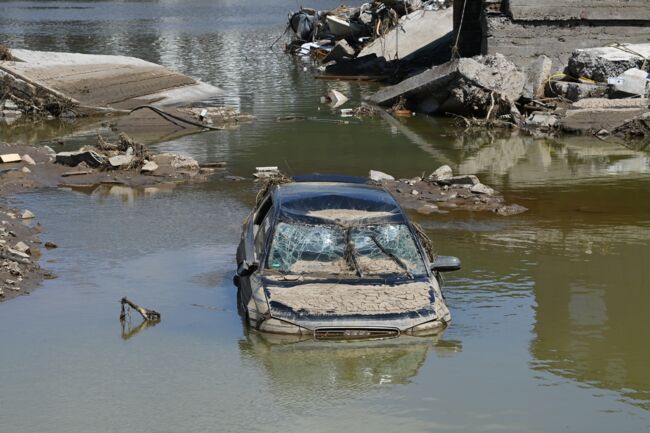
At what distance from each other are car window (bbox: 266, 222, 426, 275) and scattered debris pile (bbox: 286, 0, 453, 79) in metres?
24.3

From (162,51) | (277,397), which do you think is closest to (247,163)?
(277,397)

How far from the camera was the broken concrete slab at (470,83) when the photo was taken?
82.1 ft

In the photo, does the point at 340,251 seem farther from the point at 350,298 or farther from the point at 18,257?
the point at 18,257

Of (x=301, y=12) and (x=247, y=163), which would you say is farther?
(x=301, y=12)

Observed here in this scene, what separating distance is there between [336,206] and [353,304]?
1.37 meters

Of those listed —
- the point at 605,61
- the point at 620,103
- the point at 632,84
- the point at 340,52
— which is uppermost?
the point at 605,61

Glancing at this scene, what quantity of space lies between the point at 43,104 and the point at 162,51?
18.2 meters

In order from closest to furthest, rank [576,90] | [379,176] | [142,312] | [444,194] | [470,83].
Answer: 1. [142,312]
2. [444,194]
3. [379,176]
4. [470,83]
5. [576,90]

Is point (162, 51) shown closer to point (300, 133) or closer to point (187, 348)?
point (300, 133)

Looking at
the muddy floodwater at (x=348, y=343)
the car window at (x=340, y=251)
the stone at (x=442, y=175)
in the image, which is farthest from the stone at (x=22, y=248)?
the stone at (x=442, y=175)

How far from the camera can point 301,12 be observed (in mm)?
46594

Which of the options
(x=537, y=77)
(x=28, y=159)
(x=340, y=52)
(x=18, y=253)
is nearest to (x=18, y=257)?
(x=18, y=253)

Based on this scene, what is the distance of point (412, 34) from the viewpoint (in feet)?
123

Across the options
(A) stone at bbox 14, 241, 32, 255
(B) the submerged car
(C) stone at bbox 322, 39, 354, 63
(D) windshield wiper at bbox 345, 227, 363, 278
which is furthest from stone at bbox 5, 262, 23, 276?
(C) stone at bbox 322, 39, 354, 63
